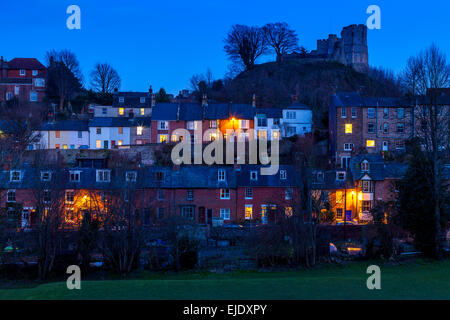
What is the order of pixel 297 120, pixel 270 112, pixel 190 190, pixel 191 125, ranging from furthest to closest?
pixel 297 120 < pixel 270 112 < pixel 191 125 < pixel 190 190

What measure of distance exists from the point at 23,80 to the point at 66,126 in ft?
80.6

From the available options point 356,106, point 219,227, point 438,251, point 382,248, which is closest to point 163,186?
point 219,227

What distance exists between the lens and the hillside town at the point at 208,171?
1212 inches

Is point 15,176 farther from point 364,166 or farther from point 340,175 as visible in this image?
point 364,166

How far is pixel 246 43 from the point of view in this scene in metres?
103

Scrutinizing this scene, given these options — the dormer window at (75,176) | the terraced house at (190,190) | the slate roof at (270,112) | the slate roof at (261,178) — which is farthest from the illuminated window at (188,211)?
the slate roof at (270,112)

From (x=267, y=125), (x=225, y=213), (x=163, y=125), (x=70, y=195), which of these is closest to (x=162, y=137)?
(x=163, y=125)

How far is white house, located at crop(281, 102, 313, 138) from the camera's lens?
62.3m

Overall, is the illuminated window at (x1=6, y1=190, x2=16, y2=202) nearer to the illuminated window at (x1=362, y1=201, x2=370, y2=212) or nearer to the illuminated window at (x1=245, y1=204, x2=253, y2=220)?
the illuminated window at (x1=245, y1=204, x2=253, y2=220)

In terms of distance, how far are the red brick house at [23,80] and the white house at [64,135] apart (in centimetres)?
1969

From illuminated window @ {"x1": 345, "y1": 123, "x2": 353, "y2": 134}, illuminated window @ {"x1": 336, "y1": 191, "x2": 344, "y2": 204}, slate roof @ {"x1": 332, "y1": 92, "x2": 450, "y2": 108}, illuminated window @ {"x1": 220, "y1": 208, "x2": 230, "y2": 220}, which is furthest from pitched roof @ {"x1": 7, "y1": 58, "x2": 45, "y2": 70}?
illuminated window @ {"x1": 336, "y1": 191, "x2": 344, "y2": 204}

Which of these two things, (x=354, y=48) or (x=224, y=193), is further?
(x=354, y=48)

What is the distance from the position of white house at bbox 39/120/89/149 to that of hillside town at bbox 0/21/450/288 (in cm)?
16

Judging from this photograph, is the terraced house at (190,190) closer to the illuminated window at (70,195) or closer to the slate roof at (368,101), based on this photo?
the illuminated window at (70,195)
